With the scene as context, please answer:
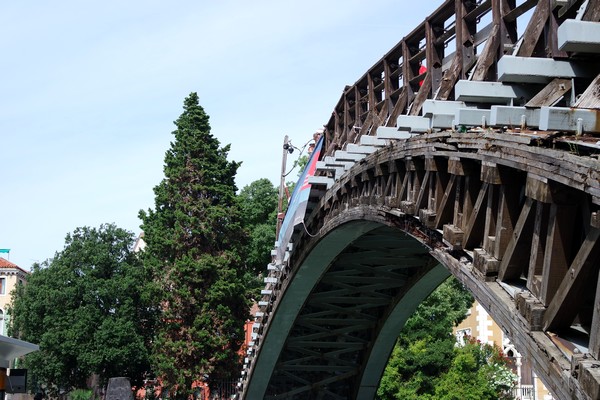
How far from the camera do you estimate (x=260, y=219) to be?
4956cm

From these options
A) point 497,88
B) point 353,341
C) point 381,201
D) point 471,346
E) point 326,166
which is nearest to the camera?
point 497,88

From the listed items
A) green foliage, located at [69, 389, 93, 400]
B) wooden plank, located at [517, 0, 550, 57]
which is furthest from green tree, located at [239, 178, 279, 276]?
wooden plank, located at [517, 0, 550, 57]

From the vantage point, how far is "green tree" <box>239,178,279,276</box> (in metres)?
46.1

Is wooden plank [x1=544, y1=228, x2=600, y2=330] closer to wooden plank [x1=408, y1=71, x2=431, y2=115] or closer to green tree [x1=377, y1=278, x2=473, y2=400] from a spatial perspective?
wooden plank [x1=408, y1=71, x2=431, y2=115]

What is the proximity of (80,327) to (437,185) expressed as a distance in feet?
110

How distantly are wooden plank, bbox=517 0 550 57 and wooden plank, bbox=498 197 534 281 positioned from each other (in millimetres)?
1988

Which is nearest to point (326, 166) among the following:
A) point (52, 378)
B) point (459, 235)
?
point (459, 235)

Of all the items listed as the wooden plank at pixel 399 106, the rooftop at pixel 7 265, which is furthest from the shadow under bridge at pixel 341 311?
the rooftop at pixel 7 265

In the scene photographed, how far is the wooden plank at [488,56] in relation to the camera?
37.1ft

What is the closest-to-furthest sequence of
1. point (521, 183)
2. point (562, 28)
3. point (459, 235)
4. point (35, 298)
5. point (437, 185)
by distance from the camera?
point (562, 28) < point (521, 183) < point (459, 235) < point (437, 185) < point (35, 298)

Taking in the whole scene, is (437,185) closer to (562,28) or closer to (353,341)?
(562,28)

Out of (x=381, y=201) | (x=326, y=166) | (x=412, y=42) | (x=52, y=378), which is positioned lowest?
(x=52, y=378)

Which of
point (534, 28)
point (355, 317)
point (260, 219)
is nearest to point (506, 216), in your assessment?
point (534, 28)

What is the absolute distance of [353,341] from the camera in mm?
29953
